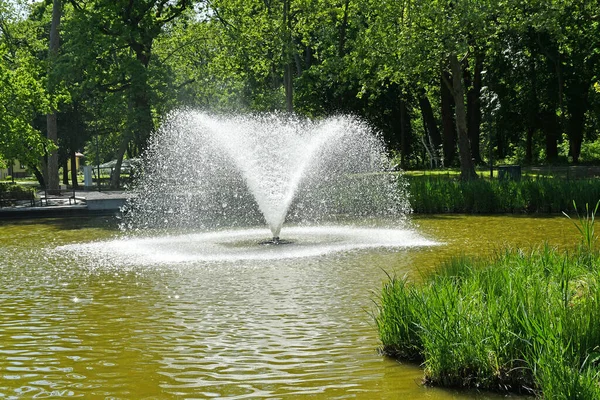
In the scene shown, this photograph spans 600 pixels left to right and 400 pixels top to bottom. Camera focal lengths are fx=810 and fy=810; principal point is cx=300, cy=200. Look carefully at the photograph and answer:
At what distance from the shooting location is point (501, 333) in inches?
292

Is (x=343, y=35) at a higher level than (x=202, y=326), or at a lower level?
higher

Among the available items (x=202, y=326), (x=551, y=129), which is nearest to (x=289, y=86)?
(x=551, y=129)

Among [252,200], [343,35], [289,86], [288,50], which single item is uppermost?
[343,35]

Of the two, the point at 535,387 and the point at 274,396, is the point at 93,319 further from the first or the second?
the point at 535,387

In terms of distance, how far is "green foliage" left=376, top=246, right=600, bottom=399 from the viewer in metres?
6.77

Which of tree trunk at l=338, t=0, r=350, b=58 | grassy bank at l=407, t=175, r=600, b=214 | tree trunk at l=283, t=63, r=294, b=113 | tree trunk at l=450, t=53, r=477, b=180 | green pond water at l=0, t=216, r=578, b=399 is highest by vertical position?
tree trunk at l=338, t=0, r=350, b=58

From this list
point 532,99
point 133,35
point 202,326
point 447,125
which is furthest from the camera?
point 532,99

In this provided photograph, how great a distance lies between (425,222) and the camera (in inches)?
1042

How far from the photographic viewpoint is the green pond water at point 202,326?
792 centimetres

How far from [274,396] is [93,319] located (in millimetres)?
4820

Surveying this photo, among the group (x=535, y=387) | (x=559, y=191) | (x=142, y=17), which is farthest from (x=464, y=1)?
(x=535, y=387)

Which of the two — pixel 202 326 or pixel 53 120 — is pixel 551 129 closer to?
pixel 53 120

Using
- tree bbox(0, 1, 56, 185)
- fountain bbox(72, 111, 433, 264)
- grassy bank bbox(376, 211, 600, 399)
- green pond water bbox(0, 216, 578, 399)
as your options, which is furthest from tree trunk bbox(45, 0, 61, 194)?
grassy bank bbox(376, 211, 600, 399)

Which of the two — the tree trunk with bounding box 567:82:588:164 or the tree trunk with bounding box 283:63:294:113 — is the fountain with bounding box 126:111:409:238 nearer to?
the tree trunk with bounding box 283:63:294:113
